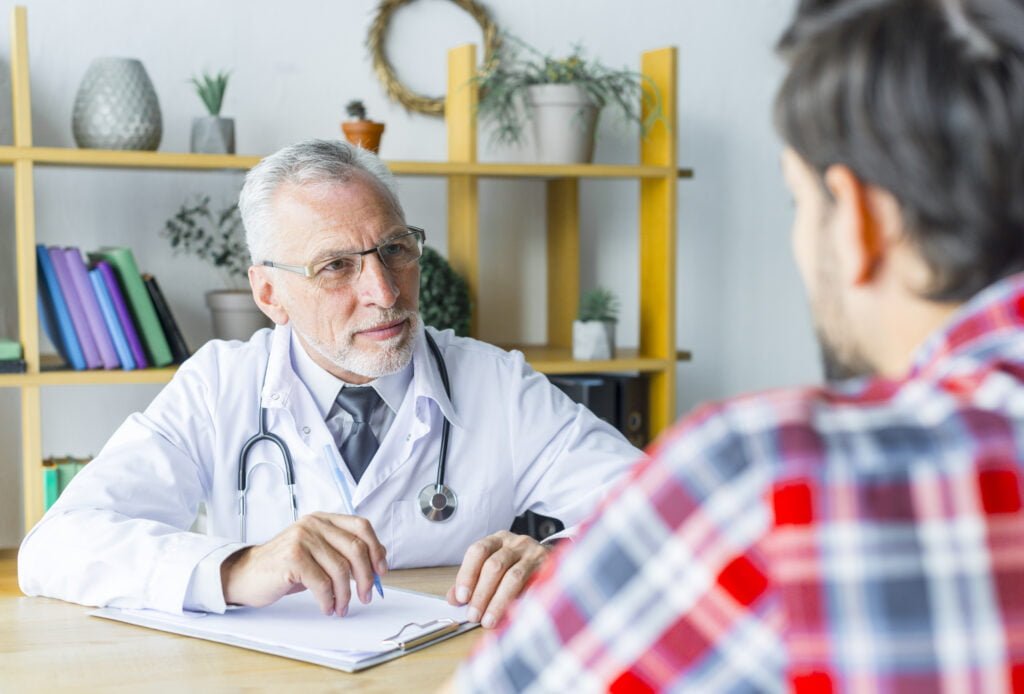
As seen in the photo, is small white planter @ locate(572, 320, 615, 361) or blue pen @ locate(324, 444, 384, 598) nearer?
blue pen @ locate(324, 444, 384, 598)

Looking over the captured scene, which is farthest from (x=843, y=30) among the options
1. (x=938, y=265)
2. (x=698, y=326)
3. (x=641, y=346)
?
(x=698, y=326)

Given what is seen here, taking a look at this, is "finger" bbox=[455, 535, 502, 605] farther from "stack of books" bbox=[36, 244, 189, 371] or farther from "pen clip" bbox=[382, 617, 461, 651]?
"stack of books" bbox=[36, 244, 189, 371]

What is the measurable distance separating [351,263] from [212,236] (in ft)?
3.83

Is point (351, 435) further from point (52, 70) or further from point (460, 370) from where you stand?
point (52, 70)

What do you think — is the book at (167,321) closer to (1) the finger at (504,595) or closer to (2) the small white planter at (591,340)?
(2) the small white planter at (591,340)

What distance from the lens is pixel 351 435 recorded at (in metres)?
2.01

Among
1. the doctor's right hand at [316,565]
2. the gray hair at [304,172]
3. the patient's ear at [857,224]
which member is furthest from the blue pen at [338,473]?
the patient's ear at [857,224]

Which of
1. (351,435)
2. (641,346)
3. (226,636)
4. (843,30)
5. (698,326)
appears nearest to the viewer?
(843,30)

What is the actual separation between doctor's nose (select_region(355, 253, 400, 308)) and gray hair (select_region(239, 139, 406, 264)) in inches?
4.2

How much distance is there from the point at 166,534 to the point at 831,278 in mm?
1100

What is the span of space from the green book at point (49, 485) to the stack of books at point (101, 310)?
0.77 feet

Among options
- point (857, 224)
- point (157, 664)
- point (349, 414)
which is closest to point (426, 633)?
point (157, 664)

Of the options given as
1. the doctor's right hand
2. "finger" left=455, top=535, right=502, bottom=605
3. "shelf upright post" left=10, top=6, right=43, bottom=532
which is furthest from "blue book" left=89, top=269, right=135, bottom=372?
"finger" left=455, top=535, right=502, bottom=605

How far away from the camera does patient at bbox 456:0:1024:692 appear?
0.56 metres
